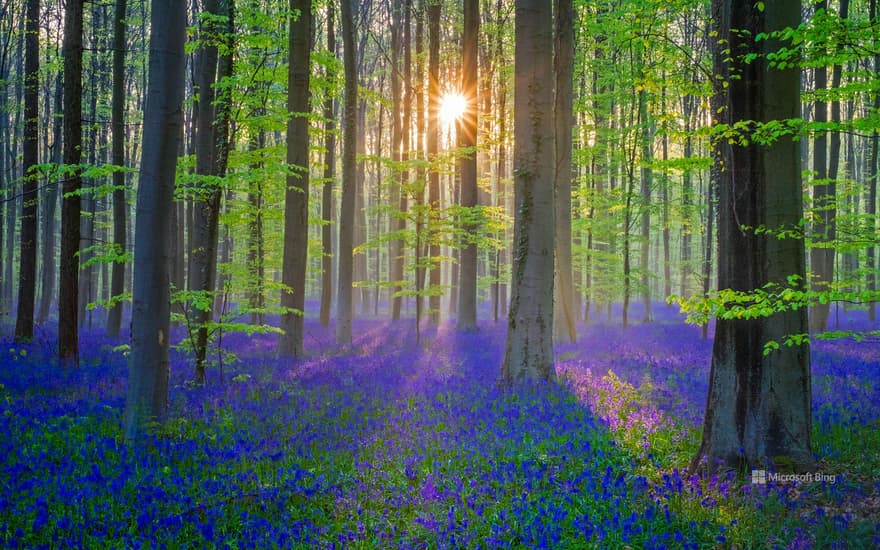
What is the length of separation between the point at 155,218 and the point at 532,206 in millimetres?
6095

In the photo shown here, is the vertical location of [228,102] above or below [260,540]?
above

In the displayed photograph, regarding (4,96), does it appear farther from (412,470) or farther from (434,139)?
(412,470)

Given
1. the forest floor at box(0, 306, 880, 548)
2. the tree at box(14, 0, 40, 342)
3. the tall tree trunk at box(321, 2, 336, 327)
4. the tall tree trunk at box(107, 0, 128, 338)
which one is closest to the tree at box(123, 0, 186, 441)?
the forest floor at box(0, 306, 880, 548)

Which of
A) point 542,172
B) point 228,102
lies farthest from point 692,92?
point 228,102

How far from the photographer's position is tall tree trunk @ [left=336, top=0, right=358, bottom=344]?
17.2 meters

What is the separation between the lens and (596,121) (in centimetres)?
2769

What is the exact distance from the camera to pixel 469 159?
19.7m

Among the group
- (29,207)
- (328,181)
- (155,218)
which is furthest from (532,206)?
(29,207)

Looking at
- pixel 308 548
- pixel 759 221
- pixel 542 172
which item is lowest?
pixel 308 548

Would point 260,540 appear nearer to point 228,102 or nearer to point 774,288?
point 774,288

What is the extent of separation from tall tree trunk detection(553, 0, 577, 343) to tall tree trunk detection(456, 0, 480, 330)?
3.35 m

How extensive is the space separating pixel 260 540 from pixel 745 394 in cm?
478

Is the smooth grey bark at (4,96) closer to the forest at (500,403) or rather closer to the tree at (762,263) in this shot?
the forest at (500,403)

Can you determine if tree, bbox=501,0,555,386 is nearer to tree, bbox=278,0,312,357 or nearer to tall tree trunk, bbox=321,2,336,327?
tree, bbox=278,0,312,357
